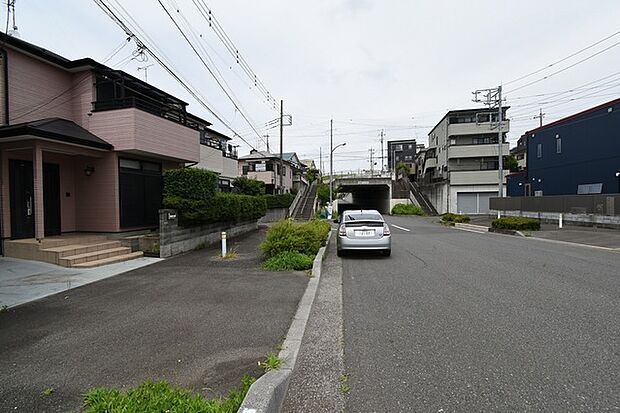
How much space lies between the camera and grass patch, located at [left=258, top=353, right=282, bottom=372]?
A: 3.31m

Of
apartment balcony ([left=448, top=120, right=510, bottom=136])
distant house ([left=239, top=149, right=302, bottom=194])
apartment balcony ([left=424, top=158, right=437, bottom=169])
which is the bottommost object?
distant house ([left=239, top=149, right=302, bottom=194])

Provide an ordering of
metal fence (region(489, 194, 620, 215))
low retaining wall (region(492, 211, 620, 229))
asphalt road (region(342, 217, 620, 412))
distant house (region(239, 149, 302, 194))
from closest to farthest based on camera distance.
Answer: asphalt road (region(342, 217, 620, 412))
low retaining wall (region(492, 211, 620, 229))
metal fence (region(489, 194, 620, 215))
distant house (region(239, 149, 302, 194))

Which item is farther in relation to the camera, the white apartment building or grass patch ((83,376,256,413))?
the white apartment building

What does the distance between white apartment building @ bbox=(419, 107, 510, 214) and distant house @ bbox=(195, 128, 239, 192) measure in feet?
87.1

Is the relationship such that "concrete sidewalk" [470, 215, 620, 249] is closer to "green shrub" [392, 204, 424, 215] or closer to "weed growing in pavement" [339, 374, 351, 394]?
"weed growing in pavement" [339, 374, 351, 394]

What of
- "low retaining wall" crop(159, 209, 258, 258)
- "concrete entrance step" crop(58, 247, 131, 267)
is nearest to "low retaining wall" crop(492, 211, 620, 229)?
"low retaining wall" crop(159, 209, 258, 258)

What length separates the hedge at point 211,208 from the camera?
11.1 metres

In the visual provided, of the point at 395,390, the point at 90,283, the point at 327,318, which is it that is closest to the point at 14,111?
the point at 90,283

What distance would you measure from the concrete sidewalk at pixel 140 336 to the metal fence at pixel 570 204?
56.7ft

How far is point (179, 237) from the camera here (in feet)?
37.5

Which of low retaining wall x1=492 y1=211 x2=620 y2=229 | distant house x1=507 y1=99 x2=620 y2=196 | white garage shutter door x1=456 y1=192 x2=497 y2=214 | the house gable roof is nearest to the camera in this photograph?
the house gable roof

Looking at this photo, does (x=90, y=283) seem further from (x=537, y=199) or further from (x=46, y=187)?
(x=537, y=199)

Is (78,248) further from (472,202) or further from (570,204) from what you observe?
(472,202)

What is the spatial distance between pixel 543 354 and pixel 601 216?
18.0 m
